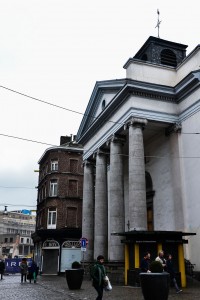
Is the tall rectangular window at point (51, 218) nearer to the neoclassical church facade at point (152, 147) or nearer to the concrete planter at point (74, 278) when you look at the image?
the neoclassical church facade at point (152, 147)

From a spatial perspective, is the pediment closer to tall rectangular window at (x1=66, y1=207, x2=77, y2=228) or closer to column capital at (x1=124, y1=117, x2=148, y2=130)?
column capital at (x1=124, y1=117, x2=148, y2=130)

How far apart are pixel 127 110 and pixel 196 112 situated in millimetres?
4034

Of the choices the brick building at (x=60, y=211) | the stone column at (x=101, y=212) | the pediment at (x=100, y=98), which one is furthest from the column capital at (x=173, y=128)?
the brick building at (x=60, y=211)

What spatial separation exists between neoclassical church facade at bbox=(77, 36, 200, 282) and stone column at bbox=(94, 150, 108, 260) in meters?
0.07

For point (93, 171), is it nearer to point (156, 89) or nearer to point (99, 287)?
point (156, 89)

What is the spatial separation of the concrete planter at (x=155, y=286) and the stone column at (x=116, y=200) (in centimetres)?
1036

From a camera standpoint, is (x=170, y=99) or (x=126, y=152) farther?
(x=126, y=152)

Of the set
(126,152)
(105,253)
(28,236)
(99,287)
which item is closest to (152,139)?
(126,152)

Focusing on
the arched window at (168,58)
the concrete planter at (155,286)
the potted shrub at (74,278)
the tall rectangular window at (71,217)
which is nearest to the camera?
the concrete planter at (155,286)

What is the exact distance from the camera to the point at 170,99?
2209 cm

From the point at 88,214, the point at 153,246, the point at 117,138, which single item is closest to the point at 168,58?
the point at 117,138

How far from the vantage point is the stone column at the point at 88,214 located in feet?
86.9

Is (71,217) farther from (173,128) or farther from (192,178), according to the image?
(192,178)

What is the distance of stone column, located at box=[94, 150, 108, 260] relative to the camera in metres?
23.9
